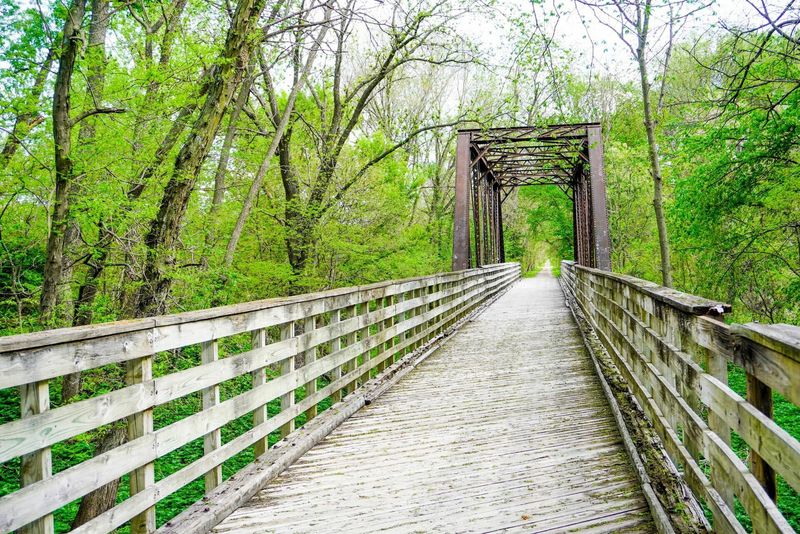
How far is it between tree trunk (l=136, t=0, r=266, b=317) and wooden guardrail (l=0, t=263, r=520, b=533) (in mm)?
2506

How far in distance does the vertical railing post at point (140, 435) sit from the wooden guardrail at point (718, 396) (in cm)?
235

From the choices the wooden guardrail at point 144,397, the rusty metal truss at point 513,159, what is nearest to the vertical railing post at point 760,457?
the wooden guardrail at point 144,397

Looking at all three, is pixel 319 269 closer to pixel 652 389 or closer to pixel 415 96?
pixel 652 389

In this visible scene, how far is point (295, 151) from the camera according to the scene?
14617mm

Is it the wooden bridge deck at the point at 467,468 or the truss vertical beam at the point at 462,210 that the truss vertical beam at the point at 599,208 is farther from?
the wooden bridge deck at the point at 467,468

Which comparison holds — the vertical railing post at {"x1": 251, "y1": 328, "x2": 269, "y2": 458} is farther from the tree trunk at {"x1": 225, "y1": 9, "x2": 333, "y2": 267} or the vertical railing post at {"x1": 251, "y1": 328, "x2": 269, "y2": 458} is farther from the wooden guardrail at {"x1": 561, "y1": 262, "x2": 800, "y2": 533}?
the tree trunk at {"x1": 225, "y1": 9, "x2": 333, "y2": 267}

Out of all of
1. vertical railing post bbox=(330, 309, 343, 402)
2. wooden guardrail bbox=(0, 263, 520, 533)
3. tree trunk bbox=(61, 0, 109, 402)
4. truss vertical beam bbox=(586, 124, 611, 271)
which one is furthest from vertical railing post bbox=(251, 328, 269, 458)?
truss vertical beam bbox=(586, 124, 611, 271)

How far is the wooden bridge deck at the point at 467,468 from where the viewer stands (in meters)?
2.85

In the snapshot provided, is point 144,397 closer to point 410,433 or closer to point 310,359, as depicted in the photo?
point 310,359

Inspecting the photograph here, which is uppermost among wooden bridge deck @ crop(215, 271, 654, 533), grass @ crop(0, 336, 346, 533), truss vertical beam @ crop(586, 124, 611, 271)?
truss vertical beam @ crop(586, 124, 611, 271)

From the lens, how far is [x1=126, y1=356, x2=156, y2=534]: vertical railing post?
8.18 ft

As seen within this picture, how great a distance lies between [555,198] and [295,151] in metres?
21.6

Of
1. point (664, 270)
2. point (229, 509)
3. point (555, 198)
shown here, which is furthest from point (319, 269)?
point (555, 198)

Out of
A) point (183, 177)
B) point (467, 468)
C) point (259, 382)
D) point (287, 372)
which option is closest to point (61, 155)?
point (183, 177)
